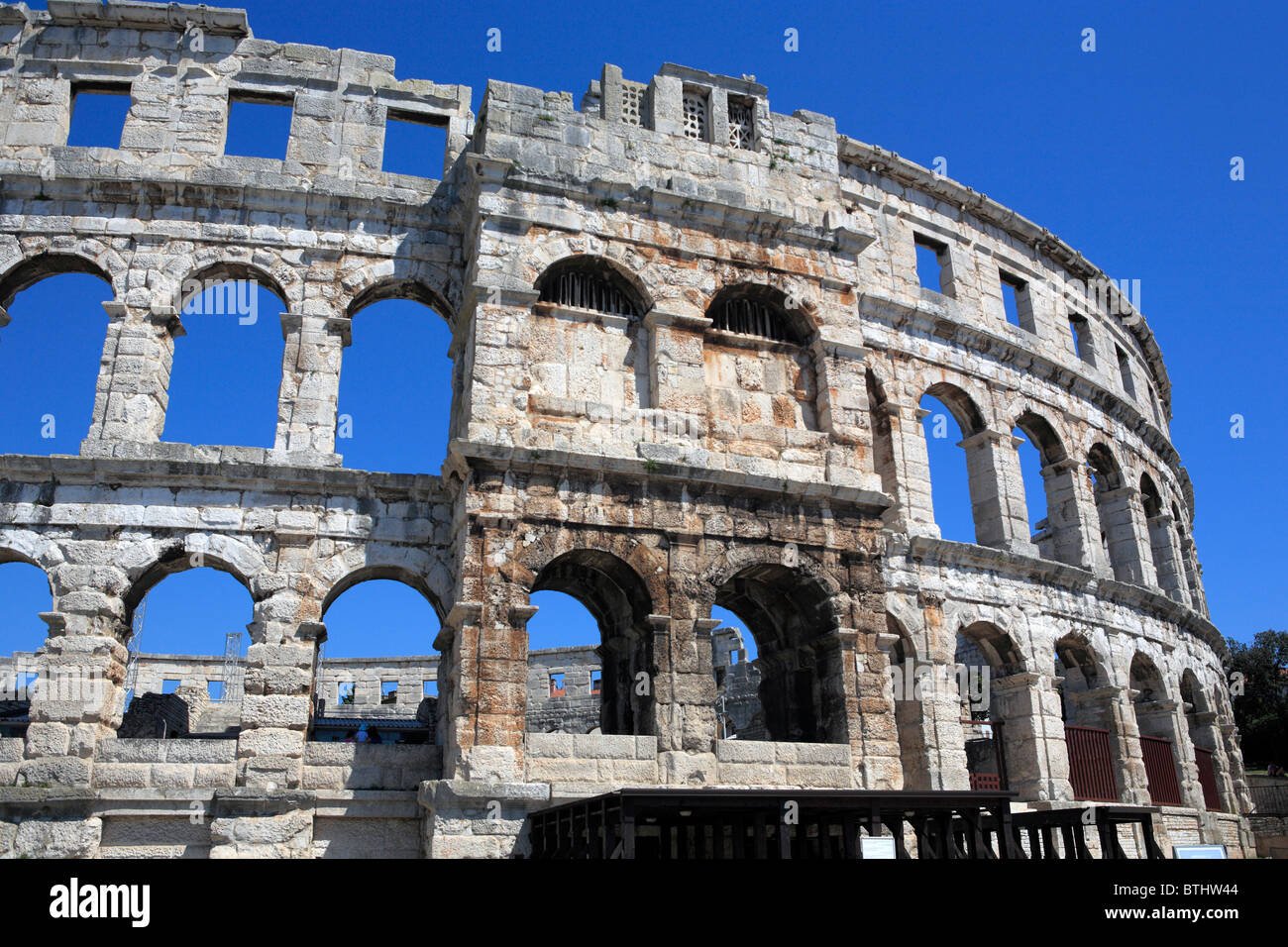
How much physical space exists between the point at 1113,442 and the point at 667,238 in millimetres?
11856

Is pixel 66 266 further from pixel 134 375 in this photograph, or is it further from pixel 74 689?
pixel 74 689

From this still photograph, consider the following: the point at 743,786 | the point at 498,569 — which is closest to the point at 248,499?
the point at 498,569

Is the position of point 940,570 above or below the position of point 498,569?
above

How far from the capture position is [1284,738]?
1141 inches

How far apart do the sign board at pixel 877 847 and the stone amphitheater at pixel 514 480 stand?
49cm

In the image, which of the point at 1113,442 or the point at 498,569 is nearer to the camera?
the point at 498,569

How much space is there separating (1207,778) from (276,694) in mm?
17575

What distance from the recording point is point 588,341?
1292 cm

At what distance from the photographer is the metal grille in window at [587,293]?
13.3 meters

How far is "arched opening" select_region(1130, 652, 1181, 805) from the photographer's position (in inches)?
693

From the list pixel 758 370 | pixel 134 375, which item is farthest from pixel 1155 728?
pixel 134 375

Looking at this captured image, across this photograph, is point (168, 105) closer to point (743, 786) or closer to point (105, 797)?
point (105, 797)

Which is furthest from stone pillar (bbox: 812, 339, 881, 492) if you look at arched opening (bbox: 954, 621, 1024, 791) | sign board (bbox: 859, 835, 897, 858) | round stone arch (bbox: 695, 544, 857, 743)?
sign board (bbox: 859, 835, 897, 858)

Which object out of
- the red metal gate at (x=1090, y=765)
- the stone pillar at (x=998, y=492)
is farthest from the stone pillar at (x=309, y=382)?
the red metal gate at (x=1090, y=765)
